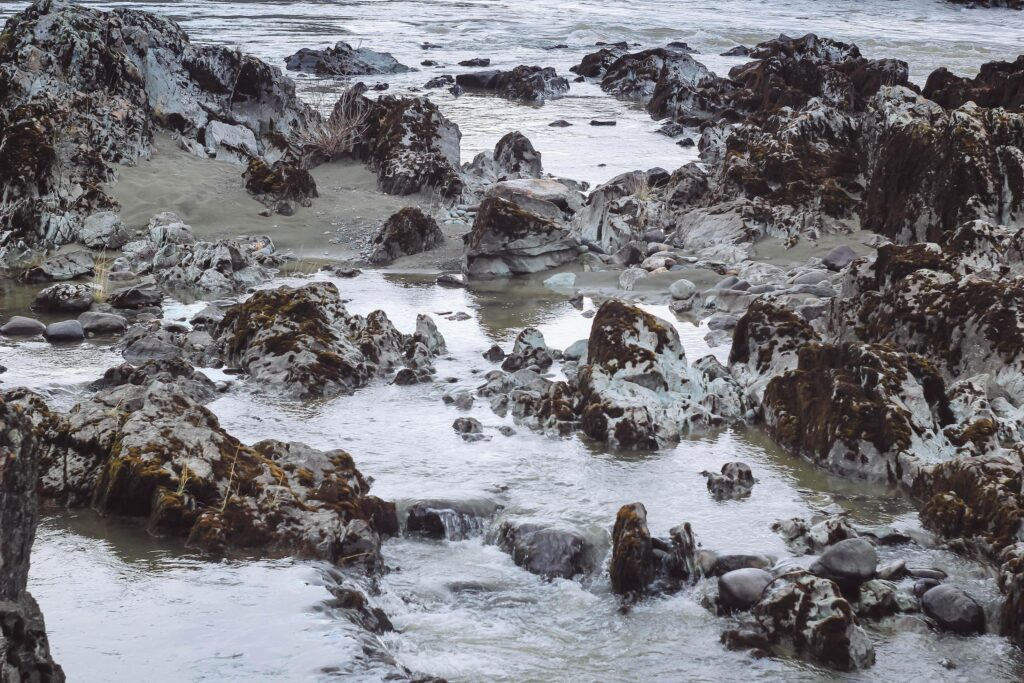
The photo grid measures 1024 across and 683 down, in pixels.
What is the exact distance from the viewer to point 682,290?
1053cm

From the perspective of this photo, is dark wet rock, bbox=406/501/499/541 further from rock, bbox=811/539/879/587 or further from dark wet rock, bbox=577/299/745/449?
rock, bbox=811/539/879/587

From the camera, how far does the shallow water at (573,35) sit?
68.1 ft

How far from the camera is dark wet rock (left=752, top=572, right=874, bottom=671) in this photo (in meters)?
4.68

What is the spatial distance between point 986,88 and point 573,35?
23.4 metres

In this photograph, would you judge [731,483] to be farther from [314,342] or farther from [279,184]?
[279,184]

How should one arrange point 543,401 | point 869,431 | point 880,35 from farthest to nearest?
point 880,35 < point 543,401 < point 869,431

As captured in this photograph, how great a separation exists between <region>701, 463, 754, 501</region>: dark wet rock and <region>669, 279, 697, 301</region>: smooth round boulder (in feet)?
13.2

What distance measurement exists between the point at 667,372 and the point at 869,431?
1554mm

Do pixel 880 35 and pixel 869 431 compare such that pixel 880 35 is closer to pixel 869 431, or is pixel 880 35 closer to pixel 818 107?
pixel 818 107

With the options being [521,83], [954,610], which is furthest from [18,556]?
[521,83]

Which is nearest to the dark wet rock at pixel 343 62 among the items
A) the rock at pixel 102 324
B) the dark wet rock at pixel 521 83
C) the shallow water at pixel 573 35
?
the shallow water at pixel 573 35

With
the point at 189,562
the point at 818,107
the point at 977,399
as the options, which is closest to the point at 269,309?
the point at 189,562

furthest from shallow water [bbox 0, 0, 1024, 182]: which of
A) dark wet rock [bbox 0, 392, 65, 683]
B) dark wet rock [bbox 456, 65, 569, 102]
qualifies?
dark wet rock [bbox 0, 392, 65, 683]

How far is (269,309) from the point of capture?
28.5ft
